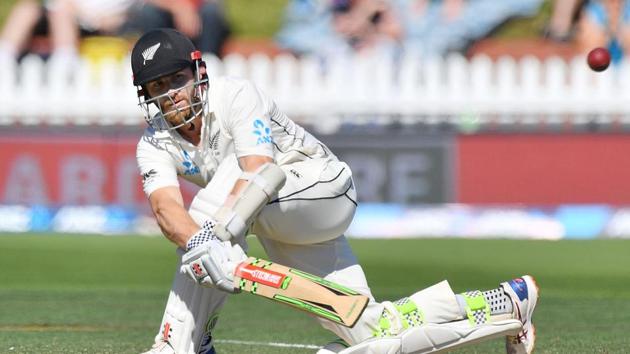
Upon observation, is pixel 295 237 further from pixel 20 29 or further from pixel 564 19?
pixel 20 29

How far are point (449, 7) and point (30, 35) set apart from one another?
492cm

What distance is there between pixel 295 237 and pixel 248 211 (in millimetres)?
396

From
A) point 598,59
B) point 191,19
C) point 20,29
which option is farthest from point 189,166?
point 20,29

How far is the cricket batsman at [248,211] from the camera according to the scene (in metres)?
4.72

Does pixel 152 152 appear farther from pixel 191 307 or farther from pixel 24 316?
pixel 24 316

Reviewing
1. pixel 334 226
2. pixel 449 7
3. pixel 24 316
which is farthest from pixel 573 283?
pixel 449 7

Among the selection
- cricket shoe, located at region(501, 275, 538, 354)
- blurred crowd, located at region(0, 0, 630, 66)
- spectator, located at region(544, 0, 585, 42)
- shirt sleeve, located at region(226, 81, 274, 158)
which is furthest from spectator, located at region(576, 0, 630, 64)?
shirt sleeve, located at region(226, 81, 274, 158)

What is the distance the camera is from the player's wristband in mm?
4609

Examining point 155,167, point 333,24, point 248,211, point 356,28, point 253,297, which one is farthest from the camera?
point 333,24

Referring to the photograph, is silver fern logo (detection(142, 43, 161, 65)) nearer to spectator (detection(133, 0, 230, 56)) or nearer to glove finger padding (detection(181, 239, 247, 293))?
glove finger padding (detection(181, 239, 247, 293))

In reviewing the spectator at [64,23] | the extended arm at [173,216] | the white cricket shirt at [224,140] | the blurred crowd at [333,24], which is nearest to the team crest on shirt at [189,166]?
the white cricket shirt at [224,140]

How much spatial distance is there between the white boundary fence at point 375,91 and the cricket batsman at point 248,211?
896cm

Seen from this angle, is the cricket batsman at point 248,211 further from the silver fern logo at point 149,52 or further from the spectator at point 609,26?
the spectator at point 609,26

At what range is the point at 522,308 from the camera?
507 centimetres
